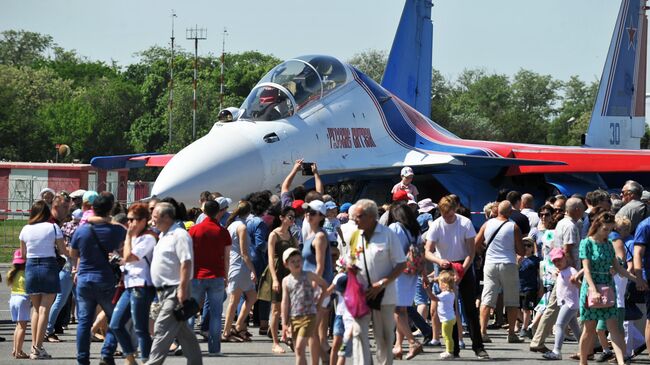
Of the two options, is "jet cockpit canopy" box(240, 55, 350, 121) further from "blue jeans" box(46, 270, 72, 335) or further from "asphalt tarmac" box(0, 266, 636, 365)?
"blue jeans" box(46, 270, 72, 335)

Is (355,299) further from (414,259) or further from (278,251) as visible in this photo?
(278,251)

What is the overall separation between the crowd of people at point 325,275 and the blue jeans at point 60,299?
2cm

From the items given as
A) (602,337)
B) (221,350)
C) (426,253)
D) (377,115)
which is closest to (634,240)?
(602,337)

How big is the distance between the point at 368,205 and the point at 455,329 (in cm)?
347

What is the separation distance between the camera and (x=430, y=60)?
3097 cm

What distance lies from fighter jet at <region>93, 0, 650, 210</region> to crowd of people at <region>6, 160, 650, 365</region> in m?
3.33

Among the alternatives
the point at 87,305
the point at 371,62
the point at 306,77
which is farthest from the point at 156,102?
the point at 87,305

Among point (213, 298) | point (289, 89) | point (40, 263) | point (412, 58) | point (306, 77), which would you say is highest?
point (412, 58)

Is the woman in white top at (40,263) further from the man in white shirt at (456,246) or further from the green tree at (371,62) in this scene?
the green tree at (371,62)

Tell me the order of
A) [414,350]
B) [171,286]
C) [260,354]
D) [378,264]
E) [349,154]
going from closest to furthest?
[378,264]
[171,286]
[414,350]
[260,354]
[349,154]

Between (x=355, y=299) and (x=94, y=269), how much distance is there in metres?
2.50

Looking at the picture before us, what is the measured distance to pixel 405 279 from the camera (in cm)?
1169

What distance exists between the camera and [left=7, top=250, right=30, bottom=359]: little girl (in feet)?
39.2

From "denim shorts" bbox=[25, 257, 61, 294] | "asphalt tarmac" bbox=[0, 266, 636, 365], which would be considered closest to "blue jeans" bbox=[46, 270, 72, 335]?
"asphalt tarmac" bbox=[0, 266, 636, 365]
